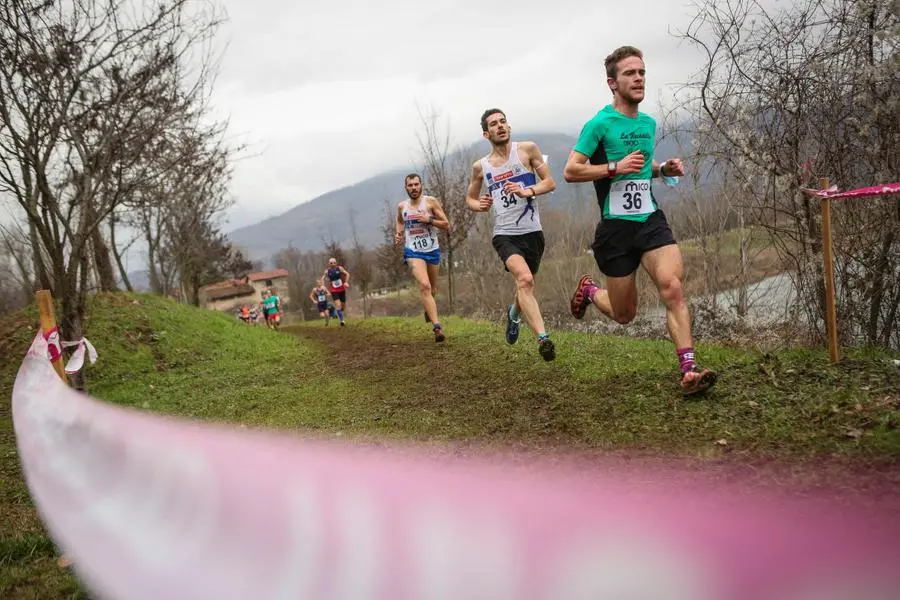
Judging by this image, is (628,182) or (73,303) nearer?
(628,182)

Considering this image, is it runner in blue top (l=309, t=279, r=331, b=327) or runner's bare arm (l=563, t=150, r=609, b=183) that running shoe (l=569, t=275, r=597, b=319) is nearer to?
runner's bare arm (l=563, t=150, r=609, b=183)

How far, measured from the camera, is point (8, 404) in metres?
10.2

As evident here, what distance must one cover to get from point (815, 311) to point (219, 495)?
616 cm

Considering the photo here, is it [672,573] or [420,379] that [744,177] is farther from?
[672,573]

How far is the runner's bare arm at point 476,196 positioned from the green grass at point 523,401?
1.72m

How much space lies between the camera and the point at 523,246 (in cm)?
663

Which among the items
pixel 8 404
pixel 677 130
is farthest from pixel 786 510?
pixel 8 404

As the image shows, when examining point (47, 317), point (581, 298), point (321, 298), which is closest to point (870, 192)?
point (581, 298)

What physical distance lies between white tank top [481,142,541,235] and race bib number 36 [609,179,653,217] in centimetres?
192

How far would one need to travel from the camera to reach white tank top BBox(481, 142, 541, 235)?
6590 millimetres

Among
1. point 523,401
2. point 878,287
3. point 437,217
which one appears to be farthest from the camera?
point 437,217

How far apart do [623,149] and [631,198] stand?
370mm

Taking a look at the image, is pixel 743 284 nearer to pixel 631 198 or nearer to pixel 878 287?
pixel 878 287

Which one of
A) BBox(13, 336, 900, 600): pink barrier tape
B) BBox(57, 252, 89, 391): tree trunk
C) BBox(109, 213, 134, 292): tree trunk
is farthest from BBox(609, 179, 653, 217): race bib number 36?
BBox(109, 213, 134, 292): tree trunk
